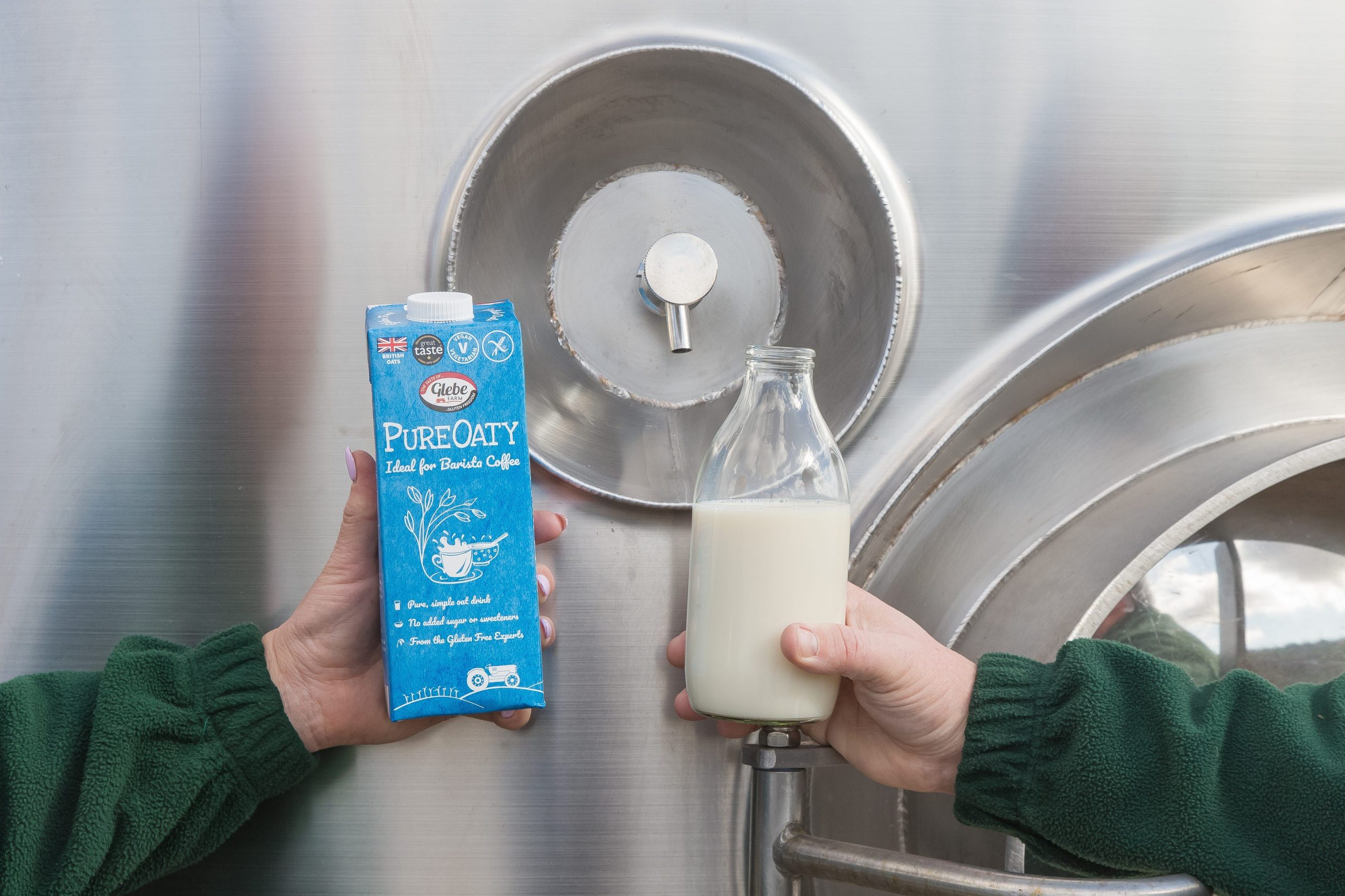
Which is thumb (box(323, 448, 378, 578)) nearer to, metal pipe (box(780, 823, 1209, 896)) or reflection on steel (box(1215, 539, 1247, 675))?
metal pipe (box(780, 823, 1209, 896))

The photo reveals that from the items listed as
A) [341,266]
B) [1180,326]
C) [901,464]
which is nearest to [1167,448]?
[1180,326]

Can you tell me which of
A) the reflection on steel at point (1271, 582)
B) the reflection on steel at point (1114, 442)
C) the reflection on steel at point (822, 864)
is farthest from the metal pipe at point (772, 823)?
the reflection on steel at point (1271, 582)

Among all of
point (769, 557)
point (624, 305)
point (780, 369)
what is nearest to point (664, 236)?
point (624, 305)

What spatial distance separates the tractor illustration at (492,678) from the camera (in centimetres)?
64

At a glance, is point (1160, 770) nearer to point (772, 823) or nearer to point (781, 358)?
point (772, 823)

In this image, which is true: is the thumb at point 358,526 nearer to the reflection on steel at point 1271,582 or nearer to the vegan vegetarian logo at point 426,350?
the vegan vegetarian logo at point 426,350

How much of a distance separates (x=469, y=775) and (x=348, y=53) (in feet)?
1.95

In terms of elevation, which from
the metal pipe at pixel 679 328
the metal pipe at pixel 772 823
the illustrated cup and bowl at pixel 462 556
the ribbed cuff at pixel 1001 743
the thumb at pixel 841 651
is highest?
the metal pipe at pixel 679 328

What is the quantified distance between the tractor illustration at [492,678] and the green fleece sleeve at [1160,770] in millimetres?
326

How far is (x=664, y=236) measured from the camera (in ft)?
2.76

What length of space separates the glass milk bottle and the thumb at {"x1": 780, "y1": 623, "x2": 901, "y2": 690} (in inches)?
0.6

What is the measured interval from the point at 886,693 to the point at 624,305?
0.38 meters

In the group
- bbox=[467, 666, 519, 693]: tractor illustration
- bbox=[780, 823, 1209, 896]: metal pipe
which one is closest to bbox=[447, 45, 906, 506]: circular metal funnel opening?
bbox=[467, 666, 519, 693]: tractor illustration

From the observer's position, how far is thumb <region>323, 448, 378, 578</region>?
70 cm
